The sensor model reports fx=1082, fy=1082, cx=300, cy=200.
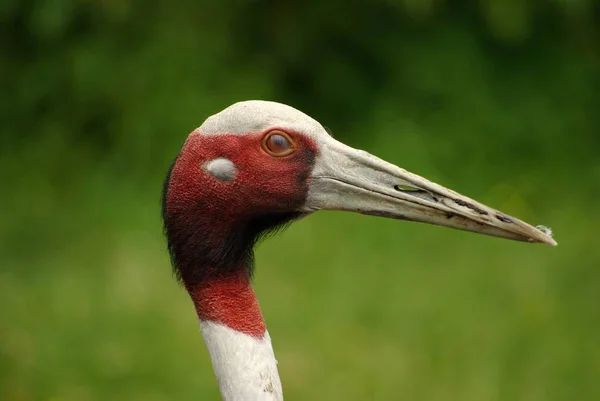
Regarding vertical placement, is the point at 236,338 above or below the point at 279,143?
below

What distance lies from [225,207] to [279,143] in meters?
0.25

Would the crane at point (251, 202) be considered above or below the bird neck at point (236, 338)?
above

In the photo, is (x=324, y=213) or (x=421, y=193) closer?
(x=421, y=193)

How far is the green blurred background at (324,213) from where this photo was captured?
19.4ft

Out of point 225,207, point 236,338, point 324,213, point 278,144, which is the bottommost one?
point 236,338

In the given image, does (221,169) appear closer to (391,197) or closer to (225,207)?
(225,207)

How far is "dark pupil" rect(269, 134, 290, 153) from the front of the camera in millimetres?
3113

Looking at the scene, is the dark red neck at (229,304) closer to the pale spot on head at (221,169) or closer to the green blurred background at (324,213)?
the pale spot on head at (221,169)

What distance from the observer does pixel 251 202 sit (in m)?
3.18

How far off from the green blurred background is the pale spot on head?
2.78 m

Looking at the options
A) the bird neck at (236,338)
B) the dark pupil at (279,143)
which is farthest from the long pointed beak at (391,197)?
the bird neck at (236,338)

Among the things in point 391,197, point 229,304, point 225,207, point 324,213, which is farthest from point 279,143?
point 324,213

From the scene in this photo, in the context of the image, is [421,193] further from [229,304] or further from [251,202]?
[229,304]

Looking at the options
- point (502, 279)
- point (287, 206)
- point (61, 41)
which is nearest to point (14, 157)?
point (61, 41)
